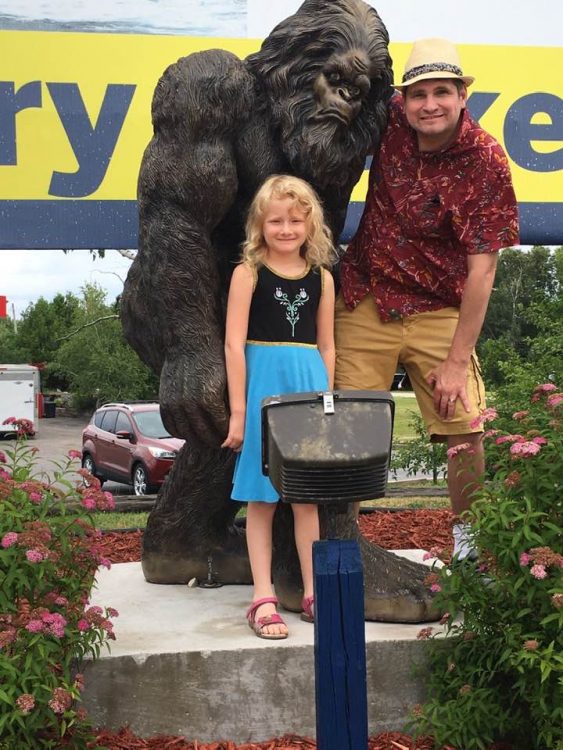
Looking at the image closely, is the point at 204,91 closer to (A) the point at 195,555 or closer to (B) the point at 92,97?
(A) the point at 195,555

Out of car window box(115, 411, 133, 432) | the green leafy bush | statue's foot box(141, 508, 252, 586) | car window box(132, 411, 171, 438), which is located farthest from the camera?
car window box(115, 411, 133, 432)

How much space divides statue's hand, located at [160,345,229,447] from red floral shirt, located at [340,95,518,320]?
54 centimetres

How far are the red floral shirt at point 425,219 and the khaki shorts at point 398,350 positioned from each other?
0.12ft

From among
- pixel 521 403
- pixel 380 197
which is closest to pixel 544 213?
pixel 521 403

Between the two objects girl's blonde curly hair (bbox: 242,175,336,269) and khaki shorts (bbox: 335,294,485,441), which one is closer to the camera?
girl's blonde curly hair (bbox: 242,175,336,269)

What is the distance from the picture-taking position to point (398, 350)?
2.81 metres

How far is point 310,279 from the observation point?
8.18ft

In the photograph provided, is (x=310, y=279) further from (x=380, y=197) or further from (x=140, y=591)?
(x=140, y=591)

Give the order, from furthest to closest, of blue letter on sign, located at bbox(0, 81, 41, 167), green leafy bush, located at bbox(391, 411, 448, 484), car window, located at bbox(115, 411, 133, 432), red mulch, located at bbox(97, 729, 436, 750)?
car window, located at bbox(115, 411, 133, 432), green leafy bush, located at bbox(391, 411, 448, 484), blue letter on sign, located at bbox(0, 81, 41, 167), red mulch, located at bbox(97, 729, 436, 750)

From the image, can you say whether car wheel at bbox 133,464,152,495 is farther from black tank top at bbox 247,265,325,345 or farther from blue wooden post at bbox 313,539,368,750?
blue wooden post at bbox 313,539,368,750

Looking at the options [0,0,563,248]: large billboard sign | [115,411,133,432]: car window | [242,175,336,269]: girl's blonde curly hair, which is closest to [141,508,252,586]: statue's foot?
[242,175,336,269]: girl's blonde curly hair

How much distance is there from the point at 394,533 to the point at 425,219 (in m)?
2.58

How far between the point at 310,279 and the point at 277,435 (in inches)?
36.5

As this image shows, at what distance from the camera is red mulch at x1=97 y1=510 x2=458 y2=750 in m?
2.36
